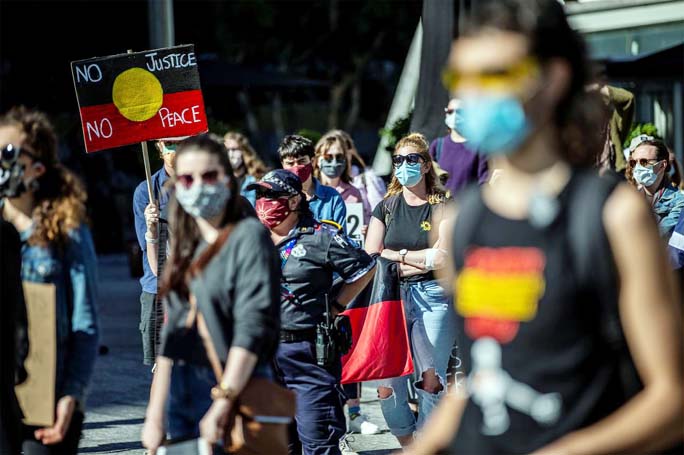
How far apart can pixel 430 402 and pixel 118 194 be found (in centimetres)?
1626

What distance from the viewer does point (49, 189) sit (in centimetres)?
439

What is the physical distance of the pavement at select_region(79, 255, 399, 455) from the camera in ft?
25.9

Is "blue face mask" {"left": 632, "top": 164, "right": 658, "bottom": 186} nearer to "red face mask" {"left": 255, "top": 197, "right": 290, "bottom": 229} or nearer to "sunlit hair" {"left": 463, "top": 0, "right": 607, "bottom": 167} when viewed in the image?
"red face mask" {"left": 255, "top": 197, "right": 290, "bottom": 229}

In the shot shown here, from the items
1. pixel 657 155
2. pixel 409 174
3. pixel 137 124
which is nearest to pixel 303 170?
pixel 409 174

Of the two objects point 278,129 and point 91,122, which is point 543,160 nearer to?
point 91,122

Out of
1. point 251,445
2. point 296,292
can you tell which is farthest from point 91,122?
point 251,445

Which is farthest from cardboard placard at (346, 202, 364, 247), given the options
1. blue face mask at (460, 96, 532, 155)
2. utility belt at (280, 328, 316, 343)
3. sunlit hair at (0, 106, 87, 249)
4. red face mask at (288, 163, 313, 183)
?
blue face mask at (460, 96, 532, 155)

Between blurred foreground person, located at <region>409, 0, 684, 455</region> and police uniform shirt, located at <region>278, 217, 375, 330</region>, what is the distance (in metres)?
3.51

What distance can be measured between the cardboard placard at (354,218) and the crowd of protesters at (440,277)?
975 millimetres

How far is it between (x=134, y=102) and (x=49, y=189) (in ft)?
10.2

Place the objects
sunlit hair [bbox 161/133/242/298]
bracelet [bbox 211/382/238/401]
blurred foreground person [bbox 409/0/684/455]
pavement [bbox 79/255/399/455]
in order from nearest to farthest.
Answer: blurred foreground person [bbox 409/0/684/455]
bracelet [bbox 211/382/238/401]
sunlit hair [bbox 161/133/242/298]
pavement [bbox 79/255/399/455]

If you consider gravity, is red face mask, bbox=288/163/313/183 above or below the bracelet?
above

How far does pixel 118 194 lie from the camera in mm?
22859

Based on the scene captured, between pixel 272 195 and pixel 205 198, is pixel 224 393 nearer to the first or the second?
pixel 205 198
